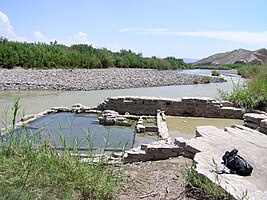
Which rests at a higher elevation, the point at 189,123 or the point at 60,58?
the point at 60,58

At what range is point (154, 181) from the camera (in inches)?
147

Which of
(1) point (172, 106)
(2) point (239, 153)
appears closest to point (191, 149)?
(2) point (239, 153)

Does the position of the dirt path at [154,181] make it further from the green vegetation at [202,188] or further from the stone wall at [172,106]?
the stone wall at [172,106]

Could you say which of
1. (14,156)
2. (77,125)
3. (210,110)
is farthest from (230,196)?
(210,110)

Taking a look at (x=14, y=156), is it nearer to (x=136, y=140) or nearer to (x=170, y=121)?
(x=136, y=140)

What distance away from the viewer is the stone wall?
10758 millimetres

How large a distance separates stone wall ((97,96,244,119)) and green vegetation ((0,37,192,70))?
14.8 m

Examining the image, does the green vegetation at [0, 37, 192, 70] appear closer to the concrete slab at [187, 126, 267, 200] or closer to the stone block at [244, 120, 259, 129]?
the stone block at [244, 120, 259, 129]

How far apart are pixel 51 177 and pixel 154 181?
1.29 meters

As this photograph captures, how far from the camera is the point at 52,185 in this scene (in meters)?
3.01

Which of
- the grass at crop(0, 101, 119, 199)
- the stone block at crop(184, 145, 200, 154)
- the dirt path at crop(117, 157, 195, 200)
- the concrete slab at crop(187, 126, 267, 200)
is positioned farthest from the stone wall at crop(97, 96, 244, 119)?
the grass at crop(0, 101, 119, 199)

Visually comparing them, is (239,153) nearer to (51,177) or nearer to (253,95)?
(51,177)

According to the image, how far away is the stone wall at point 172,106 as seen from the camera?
10.8 meters

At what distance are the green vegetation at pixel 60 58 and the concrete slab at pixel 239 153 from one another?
2045cm
